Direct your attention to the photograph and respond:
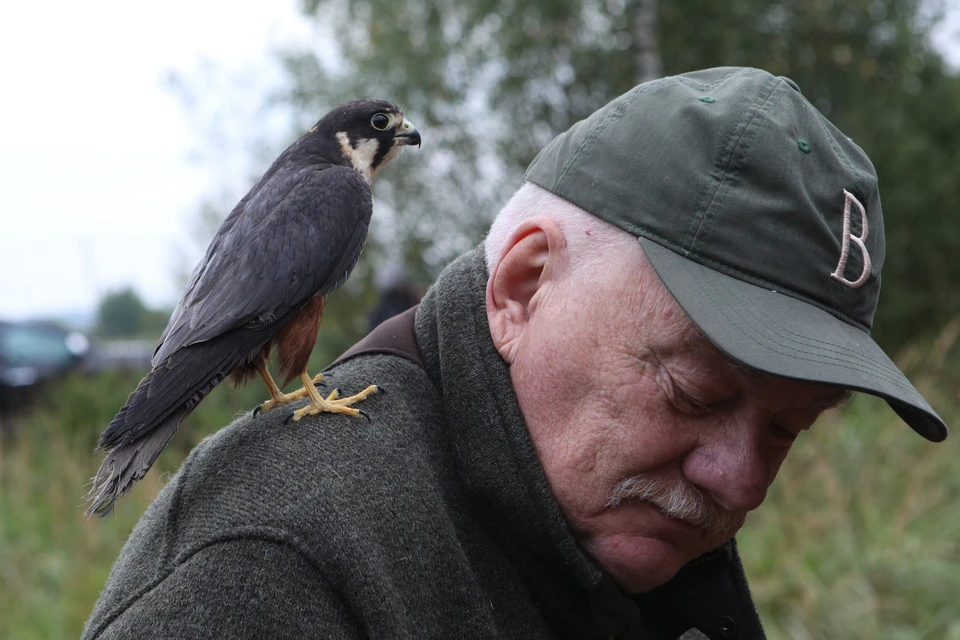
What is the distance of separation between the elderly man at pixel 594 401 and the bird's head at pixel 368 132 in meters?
0.83

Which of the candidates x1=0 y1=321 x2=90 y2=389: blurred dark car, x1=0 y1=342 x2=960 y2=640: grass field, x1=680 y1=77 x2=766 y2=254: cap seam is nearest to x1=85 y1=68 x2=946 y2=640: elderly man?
x1=680 y1=77 x2=766 y2=254: cap seam

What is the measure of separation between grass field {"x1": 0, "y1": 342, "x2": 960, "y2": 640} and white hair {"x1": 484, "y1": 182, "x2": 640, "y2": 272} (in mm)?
3163

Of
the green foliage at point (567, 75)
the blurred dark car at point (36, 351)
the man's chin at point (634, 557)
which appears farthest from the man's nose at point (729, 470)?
the blurred dark car at point (36, 351)

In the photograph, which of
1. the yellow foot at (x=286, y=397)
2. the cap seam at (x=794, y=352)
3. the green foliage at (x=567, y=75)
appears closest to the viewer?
the cap seam at (x=794, y=352)

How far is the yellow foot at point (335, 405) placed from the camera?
146cm

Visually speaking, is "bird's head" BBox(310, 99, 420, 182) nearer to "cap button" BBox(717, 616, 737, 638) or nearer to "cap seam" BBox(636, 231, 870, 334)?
"cap seam" BBox(636, 231, 870, 334)

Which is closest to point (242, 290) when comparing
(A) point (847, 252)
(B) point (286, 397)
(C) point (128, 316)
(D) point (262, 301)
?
(D) point (262, 301)

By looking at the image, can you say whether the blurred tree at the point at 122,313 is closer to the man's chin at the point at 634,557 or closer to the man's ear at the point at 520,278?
the man's ear at the point at 520,278

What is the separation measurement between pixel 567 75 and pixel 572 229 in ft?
28.8

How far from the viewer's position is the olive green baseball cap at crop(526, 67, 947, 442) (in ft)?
4.40

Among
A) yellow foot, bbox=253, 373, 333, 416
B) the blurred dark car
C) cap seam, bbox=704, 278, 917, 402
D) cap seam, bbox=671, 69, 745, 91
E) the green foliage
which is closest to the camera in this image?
cap seam, bbox=704, 278, 917, 402

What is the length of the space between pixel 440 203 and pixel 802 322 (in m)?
9.03

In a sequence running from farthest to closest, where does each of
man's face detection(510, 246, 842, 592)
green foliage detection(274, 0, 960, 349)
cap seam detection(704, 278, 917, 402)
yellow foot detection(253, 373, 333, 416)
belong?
1. green foliage detection(274, 0, 960, 349)
2. yellow foot detection(253, 373, 333, 416)
3. man's face detection(510, 246, 842, 592)
4. cap seam detection(704, 278, 917, 402)

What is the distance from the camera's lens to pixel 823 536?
15.2 feet
